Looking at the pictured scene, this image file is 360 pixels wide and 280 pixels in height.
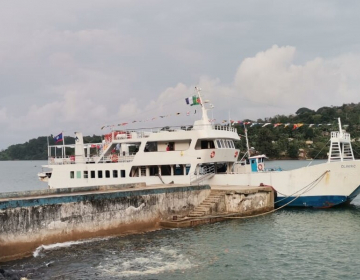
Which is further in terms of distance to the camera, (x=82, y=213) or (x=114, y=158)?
(x=114, y=158)

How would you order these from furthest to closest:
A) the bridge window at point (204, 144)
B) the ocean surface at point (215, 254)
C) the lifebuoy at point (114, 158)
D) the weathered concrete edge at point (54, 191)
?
the lifebuoy at point (114, 158), the bridge window at point (204, 144), the weathered concrete edge at point (54, 191), the ocean surface at point (215, 254)

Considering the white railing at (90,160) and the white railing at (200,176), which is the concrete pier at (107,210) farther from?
the white railing at (90,160)

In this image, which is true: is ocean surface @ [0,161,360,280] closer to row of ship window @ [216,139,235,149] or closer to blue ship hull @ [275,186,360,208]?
blue ship hull @ [275,186,360,208]

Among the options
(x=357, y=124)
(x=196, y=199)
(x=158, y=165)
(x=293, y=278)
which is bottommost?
(x=293, y=278)

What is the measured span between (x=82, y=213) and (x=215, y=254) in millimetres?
7319

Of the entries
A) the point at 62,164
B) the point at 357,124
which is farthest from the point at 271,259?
the point at 357,124

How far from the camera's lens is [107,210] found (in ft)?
75.8

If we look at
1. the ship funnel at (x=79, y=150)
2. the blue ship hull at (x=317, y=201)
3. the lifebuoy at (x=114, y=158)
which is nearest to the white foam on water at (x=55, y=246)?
the lifebuoy at (x=114, y=158)

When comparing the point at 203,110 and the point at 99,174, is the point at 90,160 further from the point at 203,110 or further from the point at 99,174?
the point at 203,110

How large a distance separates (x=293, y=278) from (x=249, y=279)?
1662mm

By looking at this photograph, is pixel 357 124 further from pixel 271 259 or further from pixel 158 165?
pixel 271 259

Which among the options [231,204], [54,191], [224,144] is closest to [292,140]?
[224,144]

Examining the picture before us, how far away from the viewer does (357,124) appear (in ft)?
397

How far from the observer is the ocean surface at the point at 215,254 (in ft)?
55.2
